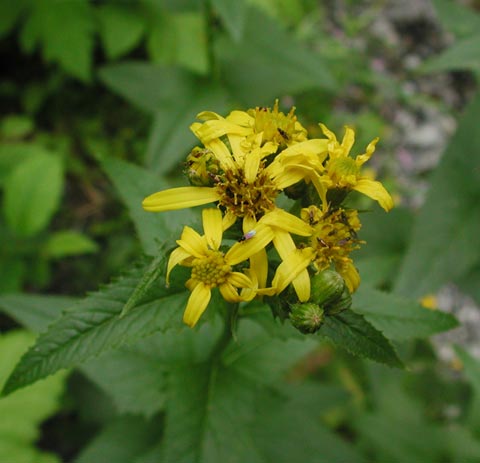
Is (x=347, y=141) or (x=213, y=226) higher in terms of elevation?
(x=347, y=141)

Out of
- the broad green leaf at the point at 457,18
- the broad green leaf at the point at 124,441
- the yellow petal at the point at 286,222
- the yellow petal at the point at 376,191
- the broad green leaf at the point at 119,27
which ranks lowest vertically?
the broad green leaf at the point at 124,441

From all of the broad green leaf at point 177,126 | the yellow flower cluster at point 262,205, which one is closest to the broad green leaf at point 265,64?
the broad green leaf at point 177,126

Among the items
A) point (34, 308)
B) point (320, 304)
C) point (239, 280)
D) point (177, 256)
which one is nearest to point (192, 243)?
point (177, 256)

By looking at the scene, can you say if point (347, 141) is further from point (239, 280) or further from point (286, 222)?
point (239, 280)

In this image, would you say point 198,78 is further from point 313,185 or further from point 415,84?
point 415,84

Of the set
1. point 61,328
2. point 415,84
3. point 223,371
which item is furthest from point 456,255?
point 415,84

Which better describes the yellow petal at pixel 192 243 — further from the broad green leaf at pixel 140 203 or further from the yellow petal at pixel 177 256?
the broad green leaf at pixel 140 203

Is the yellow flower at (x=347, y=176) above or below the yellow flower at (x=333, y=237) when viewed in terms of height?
above
